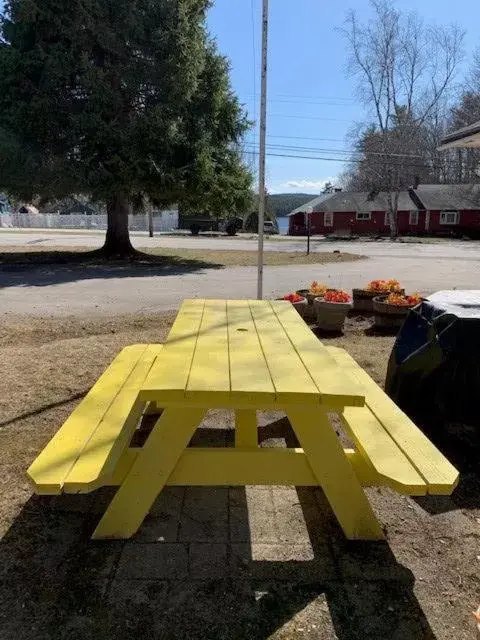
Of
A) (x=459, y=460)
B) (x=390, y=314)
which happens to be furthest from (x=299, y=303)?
(x=459, y=460)

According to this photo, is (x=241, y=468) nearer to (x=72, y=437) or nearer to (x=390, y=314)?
(x=72, y=437)

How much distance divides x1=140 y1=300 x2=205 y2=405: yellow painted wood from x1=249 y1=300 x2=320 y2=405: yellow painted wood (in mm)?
391

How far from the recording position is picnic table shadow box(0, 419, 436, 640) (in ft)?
6.50

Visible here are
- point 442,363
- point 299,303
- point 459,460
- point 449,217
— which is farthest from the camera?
point 449,217

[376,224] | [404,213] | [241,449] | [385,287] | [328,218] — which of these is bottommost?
[241,449]

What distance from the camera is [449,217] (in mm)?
51062

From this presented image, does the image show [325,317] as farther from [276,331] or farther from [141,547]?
[141,547]

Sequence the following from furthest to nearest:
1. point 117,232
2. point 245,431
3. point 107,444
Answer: point 117,232 < point 245,431 < point 107,444

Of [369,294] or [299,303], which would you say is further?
[369,294]

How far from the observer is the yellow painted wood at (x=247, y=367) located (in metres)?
2.15

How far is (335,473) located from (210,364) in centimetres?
77

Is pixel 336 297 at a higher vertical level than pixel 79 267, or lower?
higher

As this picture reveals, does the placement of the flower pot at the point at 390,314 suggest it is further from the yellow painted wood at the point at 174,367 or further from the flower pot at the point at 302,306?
the yellow painted wood at the point at 174,367

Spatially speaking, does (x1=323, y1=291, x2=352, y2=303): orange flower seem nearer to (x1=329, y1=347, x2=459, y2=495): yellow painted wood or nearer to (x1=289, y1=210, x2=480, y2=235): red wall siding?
(x1=329, y1=347, x2=459, y2=495): yellow painted wood
